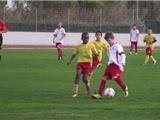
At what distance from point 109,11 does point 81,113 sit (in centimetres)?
4428

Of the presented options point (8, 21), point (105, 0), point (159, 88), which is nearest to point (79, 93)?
point (159, 88)

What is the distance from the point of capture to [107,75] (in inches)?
617

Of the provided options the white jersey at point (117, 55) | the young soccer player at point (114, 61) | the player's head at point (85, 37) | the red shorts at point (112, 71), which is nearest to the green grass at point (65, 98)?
the young soccer player at point (114, 61)

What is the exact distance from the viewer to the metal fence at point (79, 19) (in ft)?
175

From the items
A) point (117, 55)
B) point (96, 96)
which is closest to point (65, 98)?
point (96, 96)

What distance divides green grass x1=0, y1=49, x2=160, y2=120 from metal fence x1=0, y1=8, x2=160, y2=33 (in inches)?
1159

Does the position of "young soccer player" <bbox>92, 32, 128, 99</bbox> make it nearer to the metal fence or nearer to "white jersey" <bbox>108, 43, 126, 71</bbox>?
"white jersey" <bbox>108, 43, 126, 71</bbox>

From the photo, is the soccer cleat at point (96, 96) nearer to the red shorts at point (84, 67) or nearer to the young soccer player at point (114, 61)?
the young soccer player at point (114, 61)

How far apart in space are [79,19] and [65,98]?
38649mm

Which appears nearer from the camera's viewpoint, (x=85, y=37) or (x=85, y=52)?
(x=85, y=37)

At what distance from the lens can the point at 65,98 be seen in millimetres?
15297

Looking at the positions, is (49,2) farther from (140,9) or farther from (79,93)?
(79,93)

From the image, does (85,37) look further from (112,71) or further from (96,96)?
(96,96)

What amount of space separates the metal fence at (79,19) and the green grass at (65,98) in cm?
2944
